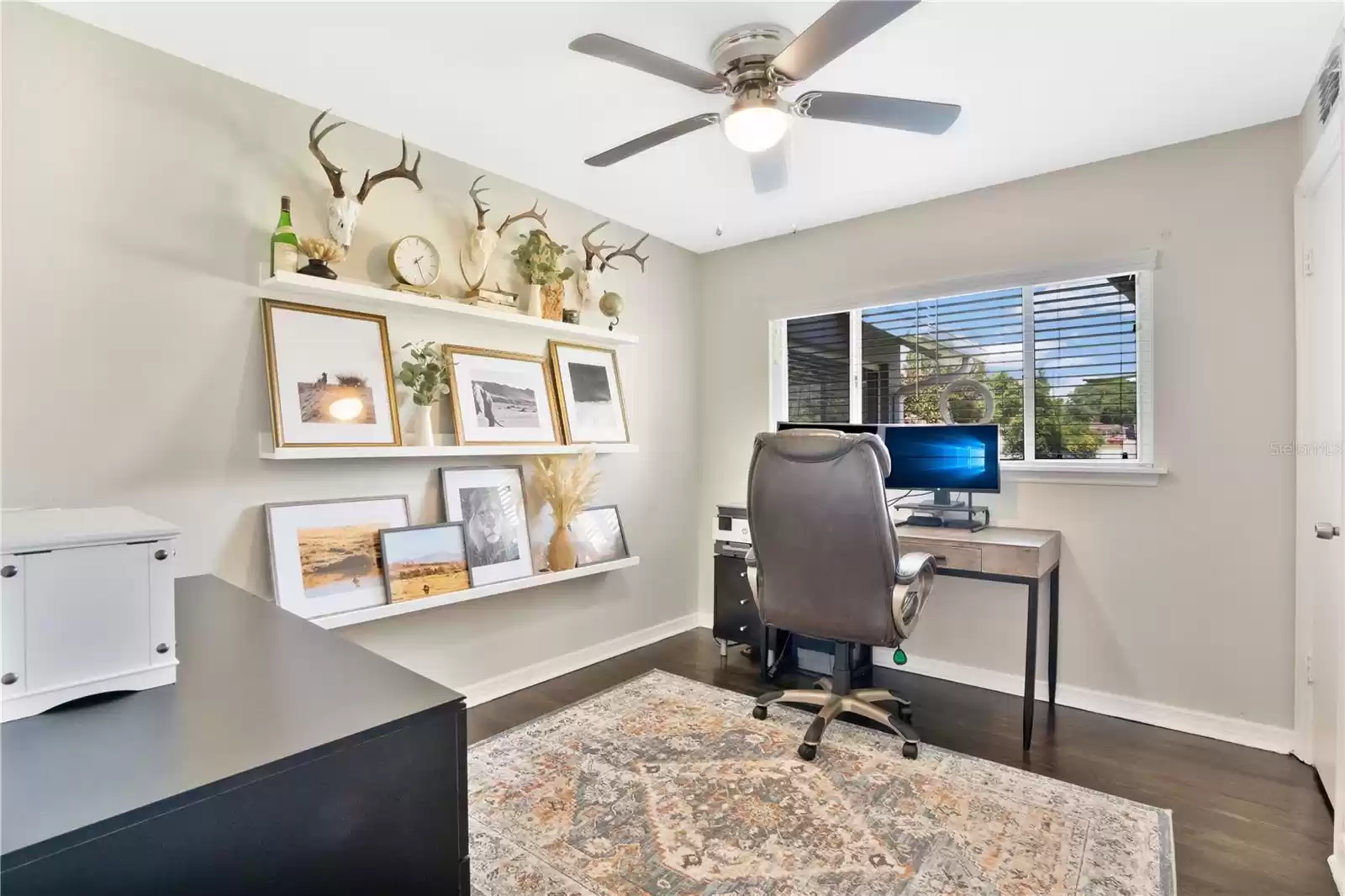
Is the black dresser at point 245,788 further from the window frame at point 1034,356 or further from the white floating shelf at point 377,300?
the window frame at point 1034,356

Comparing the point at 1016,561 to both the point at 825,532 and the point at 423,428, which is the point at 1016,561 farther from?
the point at 423,428

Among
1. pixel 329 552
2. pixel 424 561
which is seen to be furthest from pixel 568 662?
pixel 329 552

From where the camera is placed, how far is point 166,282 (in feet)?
7.01

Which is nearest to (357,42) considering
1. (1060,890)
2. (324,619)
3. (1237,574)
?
(324,619)

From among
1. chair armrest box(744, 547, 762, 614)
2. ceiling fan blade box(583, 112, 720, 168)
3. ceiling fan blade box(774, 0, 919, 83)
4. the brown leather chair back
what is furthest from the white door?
ceiling fan blade box(583, 112, 720, 168)

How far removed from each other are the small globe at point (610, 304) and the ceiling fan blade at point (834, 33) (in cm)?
175

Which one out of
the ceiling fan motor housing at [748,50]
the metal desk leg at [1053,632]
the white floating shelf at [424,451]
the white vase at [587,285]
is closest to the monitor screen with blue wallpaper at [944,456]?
the metal desk leg at [1053,632]

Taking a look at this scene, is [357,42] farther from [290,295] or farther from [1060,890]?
[1060,890]

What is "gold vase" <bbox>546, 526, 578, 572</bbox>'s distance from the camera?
10.4 ft

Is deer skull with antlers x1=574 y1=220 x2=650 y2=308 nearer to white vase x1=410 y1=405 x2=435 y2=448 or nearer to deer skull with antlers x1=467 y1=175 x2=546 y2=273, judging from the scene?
deer skull with antlers x1=467 y1=175 x2=546 y2=273

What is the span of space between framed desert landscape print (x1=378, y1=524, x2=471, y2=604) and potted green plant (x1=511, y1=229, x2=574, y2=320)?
42.5 inches

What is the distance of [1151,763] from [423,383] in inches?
121

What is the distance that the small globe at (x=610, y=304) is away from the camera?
11.5 ft

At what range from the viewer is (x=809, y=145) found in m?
2.72
